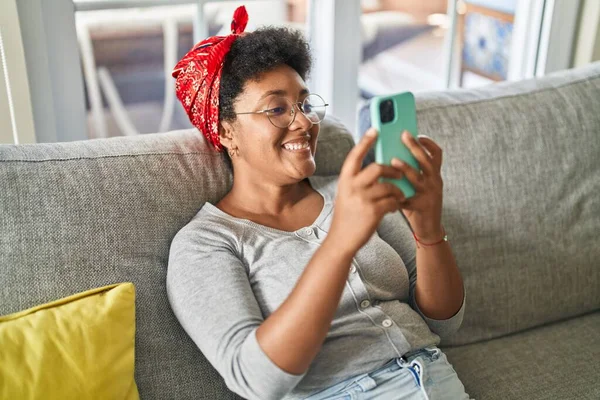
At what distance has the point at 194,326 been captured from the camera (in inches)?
49.4

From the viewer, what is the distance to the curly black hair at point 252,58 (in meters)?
1.42

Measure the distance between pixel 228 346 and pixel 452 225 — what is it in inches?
30.7

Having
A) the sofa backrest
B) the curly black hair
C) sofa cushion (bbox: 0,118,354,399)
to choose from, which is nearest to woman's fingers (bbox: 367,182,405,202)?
the curly black hair

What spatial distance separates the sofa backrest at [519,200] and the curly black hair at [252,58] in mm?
469

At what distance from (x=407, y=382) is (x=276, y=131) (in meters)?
0.55

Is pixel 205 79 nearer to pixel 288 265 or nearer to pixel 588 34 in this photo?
pixel 288 265

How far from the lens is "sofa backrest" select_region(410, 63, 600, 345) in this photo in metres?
1.77

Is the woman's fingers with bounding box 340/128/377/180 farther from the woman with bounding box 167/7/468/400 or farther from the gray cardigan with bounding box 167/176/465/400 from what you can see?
the gray cardigan with bounding box 167/176/465/400

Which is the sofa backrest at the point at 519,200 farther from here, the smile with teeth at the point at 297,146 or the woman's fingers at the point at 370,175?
the woman's fingers at the point at 370,175

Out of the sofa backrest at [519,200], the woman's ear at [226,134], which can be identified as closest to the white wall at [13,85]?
the woman's ear at [226,134]

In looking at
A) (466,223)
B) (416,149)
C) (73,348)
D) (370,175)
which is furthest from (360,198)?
(466,223)

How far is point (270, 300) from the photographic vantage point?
1.33 meters

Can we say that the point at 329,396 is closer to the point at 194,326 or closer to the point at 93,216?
the point at 194,326

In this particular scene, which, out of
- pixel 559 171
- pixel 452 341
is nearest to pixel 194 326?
pixel 452 341
